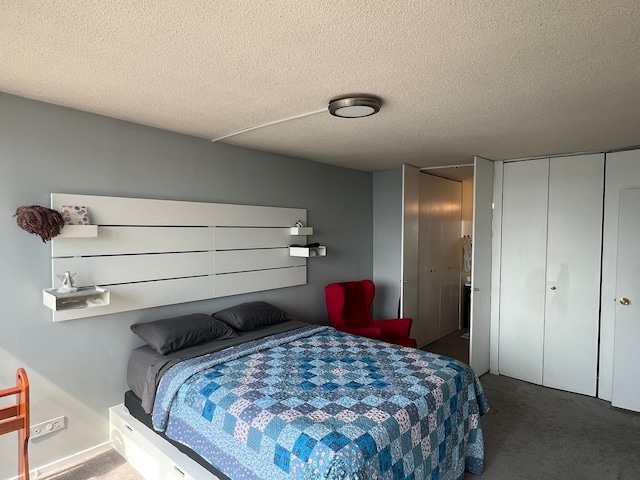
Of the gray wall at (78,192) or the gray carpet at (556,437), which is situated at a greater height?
the gray wall at (78,192)

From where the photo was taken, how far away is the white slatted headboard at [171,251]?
2602mm

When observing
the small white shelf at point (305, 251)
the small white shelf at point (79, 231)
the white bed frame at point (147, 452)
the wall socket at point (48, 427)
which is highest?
the small white shelf at point (79, 231)

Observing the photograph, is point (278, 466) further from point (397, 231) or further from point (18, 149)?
point (397, 231)

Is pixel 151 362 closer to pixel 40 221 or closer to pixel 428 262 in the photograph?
pixel 40 221

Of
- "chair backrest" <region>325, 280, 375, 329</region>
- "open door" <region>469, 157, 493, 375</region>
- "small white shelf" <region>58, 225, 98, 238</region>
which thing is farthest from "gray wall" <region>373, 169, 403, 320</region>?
"small white shelf" <region>58, 225, 98, 238</region>

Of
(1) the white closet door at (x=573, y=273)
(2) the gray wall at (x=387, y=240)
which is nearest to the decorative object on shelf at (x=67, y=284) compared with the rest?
(2) the gray wall at (x=387, y=240)

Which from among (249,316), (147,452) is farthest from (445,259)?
(147,452)

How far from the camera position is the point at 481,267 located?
4.20 metres

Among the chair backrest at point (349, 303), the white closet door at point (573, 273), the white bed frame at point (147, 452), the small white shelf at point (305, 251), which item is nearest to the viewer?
the white bed frame at point (147, 452)

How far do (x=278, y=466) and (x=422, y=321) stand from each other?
3560 mm

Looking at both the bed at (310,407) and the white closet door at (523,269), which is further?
the white closet door at (523,269)

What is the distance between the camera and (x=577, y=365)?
3.90 metres

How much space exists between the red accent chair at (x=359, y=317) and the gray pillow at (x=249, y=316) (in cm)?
71

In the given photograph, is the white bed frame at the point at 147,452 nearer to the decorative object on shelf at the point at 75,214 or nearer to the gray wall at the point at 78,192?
the gray wall at the point at 78,192
